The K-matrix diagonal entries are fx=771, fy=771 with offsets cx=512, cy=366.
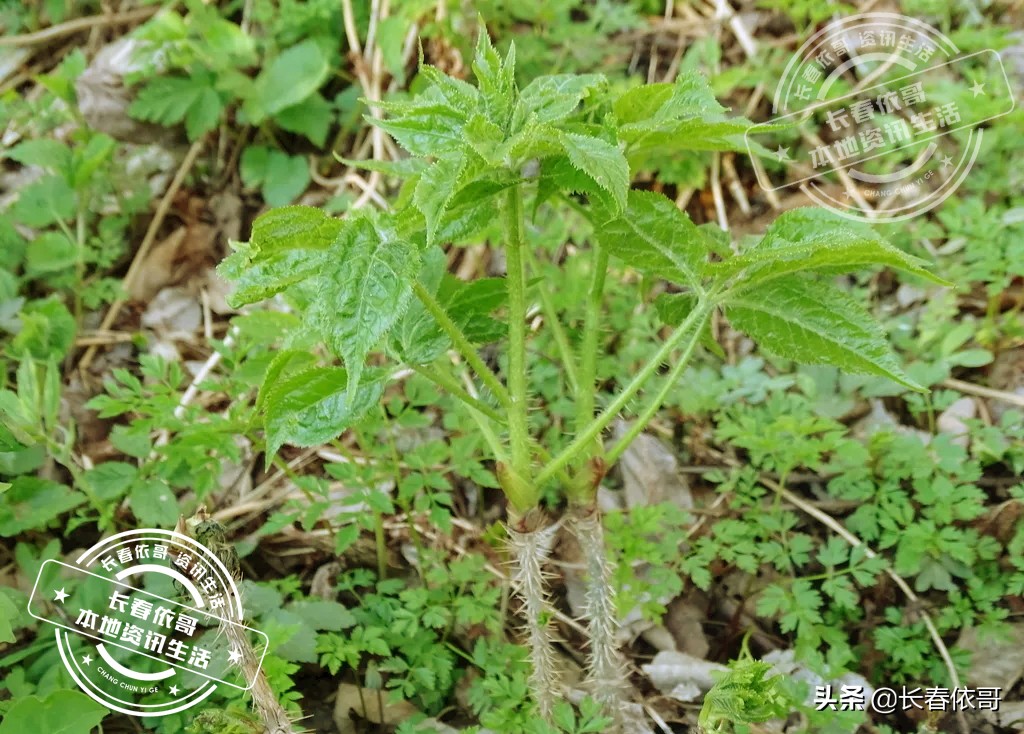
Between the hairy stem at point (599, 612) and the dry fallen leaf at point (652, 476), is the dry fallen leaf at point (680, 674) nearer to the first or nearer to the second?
the hairy stem at point (599, 612)

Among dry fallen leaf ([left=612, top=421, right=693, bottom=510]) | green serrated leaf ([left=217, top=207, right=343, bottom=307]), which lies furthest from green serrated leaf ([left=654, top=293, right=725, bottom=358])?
dry fallen leaf ([left=612, top=421, right=693, bottom=510])

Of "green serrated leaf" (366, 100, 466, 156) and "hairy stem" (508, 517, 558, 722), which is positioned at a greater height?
"green serrated leaf" (366, 100, 466, 156)

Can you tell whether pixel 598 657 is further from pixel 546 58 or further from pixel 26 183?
pixel 26 183

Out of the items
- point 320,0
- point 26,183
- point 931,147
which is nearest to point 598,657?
point 931,147

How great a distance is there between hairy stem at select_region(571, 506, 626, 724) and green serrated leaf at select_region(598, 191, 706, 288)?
47 cm

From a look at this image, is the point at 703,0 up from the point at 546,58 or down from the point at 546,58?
up

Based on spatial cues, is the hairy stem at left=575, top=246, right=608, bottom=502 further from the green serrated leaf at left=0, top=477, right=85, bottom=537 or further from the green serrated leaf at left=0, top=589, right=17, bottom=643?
the green serrated leaf at left=0, top=477, right=85, bottom=537

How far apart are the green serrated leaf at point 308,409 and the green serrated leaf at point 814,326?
2.31 feet

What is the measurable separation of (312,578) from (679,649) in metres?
0.99

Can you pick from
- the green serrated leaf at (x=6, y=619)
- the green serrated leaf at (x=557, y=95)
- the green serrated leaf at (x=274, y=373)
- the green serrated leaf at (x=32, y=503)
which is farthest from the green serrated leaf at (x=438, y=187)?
the green serrated leaf at (x=32, y=503)

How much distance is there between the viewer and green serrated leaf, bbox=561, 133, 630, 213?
41.9 inches

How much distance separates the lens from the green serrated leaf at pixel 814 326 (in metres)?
1.28

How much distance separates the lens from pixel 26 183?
A: 3.23 m

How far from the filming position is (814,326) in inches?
52.0
